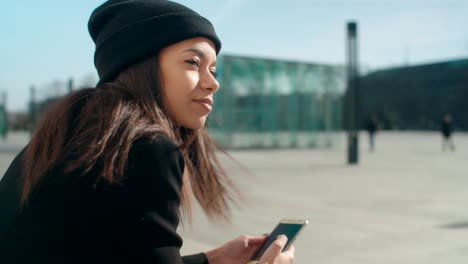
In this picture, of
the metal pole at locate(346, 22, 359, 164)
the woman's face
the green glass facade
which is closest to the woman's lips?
the woman's face

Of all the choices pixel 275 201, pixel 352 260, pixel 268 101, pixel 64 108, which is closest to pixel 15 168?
pixel 64 108

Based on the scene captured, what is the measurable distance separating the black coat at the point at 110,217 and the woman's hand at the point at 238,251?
26.0 inches

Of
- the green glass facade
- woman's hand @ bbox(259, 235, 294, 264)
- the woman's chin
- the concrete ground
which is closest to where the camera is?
woman's hand @ bbox(259, 235, 294, 264)

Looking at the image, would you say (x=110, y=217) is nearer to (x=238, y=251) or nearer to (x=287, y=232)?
(x=287, y=232)

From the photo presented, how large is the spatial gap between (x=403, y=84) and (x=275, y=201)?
54.6 m

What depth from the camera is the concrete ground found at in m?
5.28

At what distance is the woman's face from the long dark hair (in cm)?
3

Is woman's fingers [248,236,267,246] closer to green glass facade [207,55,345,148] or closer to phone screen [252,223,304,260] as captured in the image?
phone screen [252,223,304,260]

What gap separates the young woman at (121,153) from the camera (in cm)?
121

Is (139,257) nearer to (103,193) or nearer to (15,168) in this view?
(103,193)

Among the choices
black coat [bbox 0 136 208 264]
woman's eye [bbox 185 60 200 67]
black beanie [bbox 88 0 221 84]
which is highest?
black beanie [bbox 88 0 221 84]

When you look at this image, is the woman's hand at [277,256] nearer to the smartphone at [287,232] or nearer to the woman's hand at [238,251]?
the smartphone at [287,232]

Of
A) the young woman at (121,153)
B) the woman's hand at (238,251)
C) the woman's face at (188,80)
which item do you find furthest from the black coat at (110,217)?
the woman's hand at (238,251)

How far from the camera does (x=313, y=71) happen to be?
76.4 feet
